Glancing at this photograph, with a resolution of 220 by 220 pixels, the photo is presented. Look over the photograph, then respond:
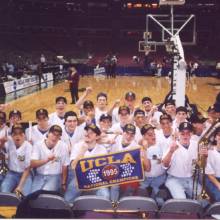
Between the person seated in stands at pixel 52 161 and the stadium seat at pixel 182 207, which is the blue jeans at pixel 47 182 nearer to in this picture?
the person seated in stands at pixel 52 161

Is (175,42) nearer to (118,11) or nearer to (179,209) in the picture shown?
(179,209)

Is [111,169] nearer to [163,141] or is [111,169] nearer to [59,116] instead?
[163,141]

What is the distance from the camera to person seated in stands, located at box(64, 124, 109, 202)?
5328 millimetres

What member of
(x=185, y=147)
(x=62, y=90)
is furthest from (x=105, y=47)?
(x=185, y=147)

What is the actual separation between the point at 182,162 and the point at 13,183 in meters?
2.71

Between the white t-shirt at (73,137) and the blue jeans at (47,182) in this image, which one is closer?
the blue jeans at (47,182)

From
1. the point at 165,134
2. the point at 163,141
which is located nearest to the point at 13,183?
the point at 163,141

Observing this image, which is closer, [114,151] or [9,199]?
[9,199]

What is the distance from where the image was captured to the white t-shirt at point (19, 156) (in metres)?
5.62

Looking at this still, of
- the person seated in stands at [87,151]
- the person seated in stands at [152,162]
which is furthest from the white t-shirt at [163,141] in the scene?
the person seated in stands at [87,151]

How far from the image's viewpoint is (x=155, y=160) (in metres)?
5.47

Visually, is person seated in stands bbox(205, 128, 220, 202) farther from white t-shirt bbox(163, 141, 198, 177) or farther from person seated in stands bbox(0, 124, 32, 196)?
person seated in stands bbox(0, 124, 32, 196)

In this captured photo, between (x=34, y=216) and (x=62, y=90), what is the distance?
13.3m

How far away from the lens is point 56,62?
24875 mm
